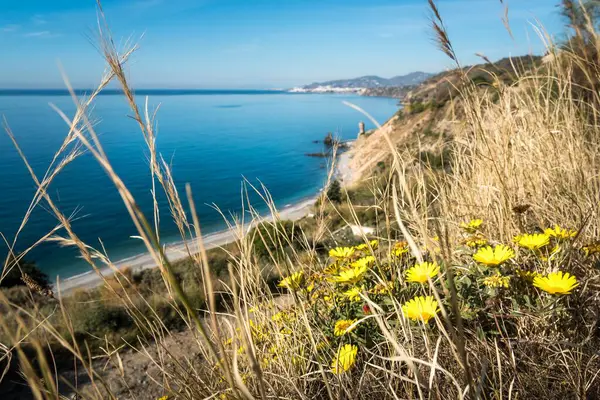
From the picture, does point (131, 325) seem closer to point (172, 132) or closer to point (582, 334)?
point (582, 334)

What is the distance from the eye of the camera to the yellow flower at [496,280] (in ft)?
3.14

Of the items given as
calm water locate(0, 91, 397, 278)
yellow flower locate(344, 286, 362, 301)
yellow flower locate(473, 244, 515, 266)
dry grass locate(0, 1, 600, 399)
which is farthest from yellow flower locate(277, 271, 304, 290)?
calm water locate(0, 91, 397, 278)

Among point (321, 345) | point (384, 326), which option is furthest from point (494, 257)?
point (321, 345)

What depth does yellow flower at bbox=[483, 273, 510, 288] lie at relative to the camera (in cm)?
96

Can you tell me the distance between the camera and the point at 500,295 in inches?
42.2

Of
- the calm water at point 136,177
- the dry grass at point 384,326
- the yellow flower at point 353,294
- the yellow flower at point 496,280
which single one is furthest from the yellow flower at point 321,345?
the calm water at point 136,177

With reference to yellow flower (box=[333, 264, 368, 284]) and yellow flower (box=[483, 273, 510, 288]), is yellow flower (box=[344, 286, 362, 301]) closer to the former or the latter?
yellow flower (box=[333, 264, 368, 284])

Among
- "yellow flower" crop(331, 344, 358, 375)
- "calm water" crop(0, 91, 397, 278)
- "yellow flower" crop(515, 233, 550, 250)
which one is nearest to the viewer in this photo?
"yellow flower" crop(331, 344, 358, 375)

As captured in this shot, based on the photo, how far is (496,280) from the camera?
0.97 m

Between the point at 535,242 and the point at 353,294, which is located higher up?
the point at 535,242

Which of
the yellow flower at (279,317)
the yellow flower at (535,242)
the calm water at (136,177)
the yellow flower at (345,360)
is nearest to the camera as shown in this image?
the yellow flower at (345,360)

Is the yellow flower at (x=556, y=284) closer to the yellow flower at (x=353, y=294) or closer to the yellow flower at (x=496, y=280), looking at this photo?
the yellow flower at (x=496, y=280)

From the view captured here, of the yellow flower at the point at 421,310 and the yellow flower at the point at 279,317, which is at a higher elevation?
the yellow flower at the point at 421,310

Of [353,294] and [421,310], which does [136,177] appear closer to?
[353,294]
